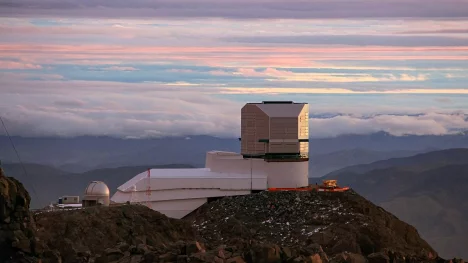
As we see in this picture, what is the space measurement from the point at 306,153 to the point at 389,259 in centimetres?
3340

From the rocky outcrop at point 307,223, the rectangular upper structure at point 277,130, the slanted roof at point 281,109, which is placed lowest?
the rocky outcrop at point 307,223

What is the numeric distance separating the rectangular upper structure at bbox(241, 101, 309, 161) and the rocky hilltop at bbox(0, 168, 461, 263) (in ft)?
11.7

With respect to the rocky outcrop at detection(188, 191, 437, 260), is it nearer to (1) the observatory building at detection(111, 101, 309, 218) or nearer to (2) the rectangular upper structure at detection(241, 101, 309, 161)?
(1) the observatory building at detection(111, 101, 309, 218)

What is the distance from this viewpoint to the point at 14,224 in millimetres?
50500

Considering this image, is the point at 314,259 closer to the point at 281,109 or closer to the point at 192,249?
the point at 192,249

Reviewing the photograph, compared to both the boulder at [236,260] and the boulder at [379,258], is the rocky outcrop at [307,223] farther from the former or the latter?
the boulder at [236,260]

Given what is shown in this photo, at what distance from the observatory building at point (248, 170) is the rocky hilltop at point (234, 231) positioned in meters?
1.12

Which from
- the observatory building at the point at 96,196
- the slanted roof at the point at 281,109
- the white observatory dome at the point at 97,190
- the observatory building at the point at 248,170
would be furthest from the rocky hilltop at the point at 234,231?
the slanted roof at the point at 281,109

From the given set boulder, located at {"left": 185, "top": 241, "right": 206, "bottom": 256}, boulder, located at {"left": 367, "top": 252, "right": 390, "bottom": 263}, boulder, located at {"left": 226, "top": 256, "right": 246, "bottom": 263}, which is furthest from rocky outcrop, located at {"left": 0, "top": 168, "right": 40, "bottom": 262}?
boulder, located at {"left": 367, "top": 252, "right": 390, "bottom": 263}

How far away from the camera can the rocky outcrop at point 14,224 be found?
49719 mm

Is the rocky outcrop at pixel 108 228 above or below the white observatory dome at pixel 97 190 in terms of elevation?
below

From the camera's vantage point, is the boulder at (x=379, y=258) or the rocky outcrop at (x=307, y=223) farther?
the rocky outcrop at (x=307, y=223)

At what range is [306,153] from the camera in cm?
8981

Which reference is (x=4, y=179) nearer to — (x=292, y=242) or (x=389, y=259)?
(x=389, y=259)
